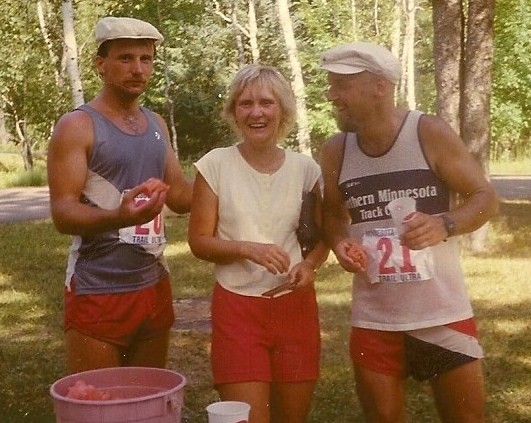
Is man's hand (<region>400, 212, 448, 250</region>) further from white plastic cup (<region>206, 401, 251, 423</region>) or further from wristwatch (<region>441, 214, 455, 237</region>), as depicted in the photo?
white plastic cup (<region>206, 401, 251, 423</region>)

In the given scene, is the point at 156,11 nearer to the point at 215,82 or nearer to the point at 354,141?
the point at 215,82

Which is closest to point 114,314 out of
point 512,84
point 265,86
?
point 265,86

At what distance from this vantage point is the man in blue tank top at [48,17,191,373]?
3.04 meters

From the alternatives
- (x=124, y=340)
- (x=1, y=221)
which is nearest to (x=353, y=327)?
(x=124, y=340)

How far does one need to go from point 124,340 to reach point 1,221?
1305cm

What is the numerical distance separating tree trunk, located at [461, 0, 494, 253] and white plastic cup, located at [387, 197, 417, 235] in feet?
23.8

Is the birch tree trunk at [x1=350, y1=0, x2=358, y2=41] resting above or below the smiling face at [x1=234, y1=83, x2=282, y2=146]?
above

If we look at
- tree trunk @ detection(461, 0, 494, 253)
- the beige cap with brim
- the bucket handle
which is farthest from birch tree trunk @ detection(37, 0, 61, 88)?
the bucket handle

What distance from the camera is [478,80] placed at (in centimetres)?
995

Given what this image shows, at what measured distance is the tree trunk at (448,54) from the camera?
10.1 metres

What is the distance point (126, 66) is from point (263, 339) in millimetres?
1093

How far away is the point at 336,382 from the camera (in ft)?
18.6

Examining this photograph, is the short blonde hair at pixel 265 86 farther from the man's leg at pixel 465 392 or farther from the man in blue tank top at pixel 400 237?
the man's leg at pixel 465 392

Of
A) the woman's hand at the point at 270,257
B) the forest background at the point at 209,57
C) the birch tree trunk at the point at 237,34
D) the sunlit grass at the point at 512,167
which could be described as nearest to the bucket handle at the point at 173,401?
the woman's hand at the point at 270,257
